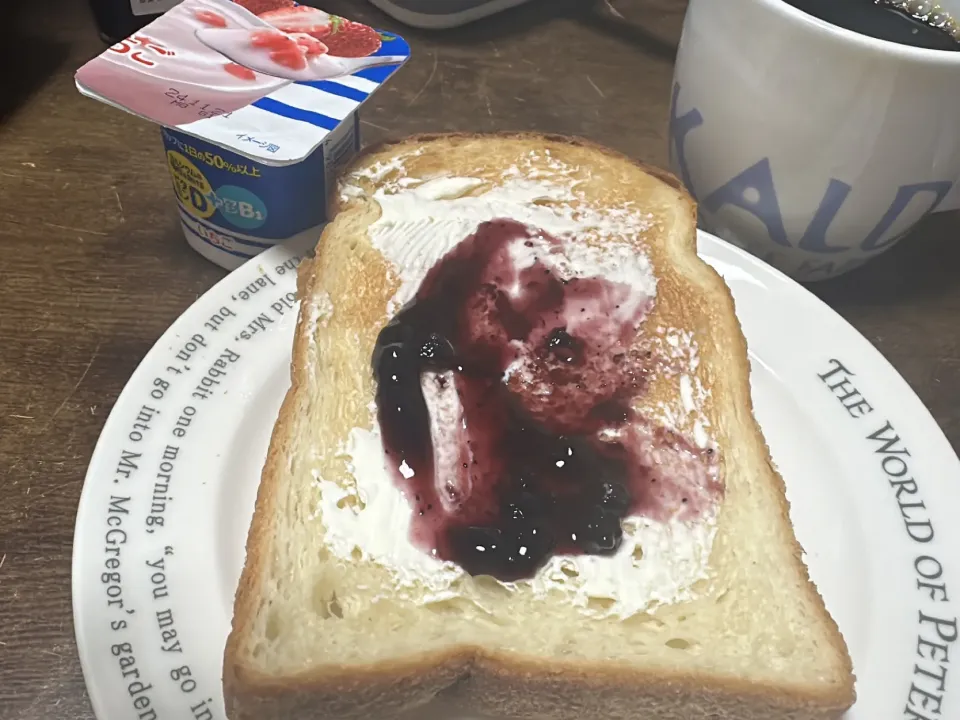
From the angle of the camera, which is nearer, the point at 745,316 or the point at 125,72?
the point at 125,72

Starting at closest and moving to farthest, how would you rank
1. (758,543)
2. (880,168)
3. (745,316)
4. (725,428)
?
(758,543)
(725,428)
(880,168)
(745,316)

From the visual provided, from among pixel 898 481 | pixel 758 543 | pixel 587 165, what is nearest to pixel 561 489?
pixel 758 543

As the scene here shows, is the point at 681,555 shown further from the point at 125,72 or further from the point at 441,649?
the point at 125,72

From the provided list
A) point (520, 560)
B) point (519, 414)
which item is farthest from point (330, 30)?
point (520, 560)

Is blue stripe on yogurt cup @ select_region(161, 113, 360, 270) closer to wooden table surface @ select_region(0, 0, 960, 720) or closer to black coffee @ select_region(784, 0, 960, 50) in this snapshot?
wooden table surface @ select_region(0, 0, 960, 720)

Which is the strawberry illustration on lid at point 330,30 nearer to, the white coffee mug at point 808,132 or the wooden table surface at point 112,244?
the wooden table surface at point 112,244
